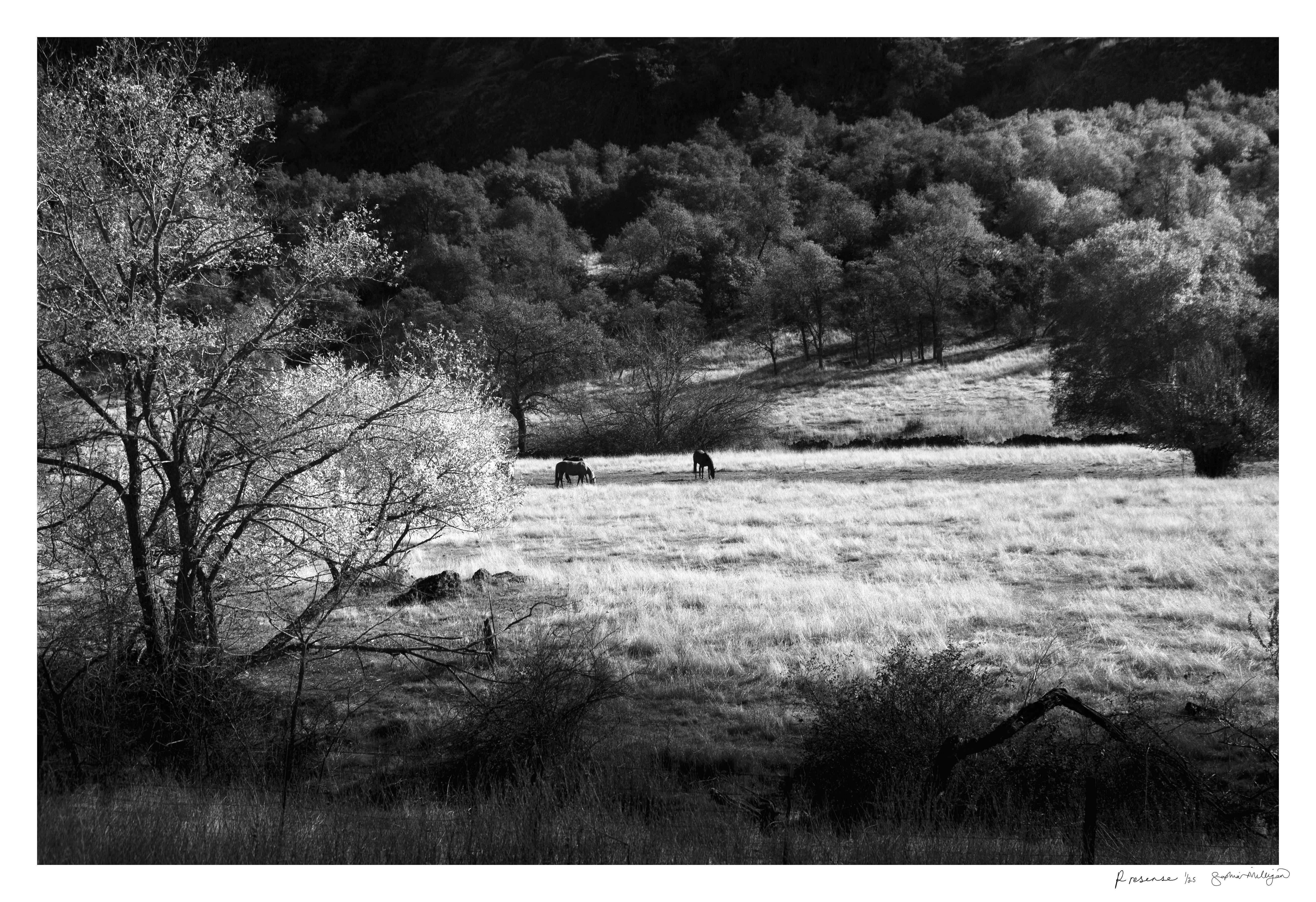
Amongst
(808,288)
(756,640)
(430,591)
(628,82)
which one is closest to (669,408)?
(628,82)

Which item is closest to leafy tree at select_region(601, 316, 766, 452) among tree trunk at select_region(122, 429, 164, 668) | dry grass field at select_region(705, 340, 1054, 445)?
dry grass field at select_region(705, 340, 1054, 445)

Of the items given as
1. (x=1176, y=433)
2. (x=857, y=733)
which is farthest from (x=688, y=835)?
(x=1176, y=433)

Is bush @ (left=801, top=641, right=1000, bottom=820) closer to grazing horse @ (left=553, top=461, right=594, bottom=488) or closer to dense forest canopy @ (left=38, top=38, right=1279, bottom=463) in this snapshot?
dense forest canopy @ (left=38, top=38, right=1279, bottom=463)

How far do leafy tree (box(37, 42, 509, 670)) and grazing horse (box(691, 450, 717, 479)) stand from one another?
70.7 ft

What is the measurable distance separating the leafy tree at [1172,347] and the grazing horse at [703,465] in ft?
45.9

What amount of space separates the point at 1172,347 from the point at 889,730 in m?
32.6

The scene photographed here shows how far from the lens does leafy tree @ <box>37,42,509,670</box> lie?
723 centimetres

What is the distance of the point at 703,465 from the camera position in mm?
30719

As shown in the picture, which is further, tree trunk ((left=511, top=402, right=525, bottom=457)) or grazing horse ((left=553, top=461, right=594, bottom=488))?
tree trunk ((left=511, top=402, right=525, bottom=457))

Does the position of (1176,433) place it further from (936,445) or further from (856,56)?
(856,56)

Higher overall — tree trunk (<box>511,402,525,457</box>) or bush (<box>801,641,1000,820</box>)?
tree trunk (<box>511,402,525,457</box>)

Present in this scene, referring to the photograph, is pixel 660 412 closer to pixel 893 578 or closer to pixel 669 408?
pixel 669 408

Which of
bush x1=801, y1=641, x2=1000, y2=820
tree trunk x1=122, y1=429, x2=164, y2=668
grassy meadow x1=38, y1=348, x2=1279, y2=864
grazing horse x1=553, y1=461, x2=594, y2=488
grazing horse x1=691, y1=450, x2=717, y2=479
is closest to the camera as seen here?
grassy meadow x1=38, y1=348, x2=1279, y2=864

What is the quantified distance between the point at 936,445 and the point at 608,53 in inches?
982
